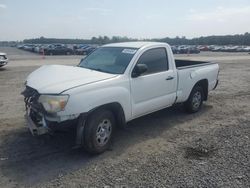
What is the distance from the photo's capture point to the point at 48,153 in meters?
4.82

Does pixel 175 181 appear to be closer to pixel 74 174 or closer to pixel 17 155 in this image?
pixel 74 174

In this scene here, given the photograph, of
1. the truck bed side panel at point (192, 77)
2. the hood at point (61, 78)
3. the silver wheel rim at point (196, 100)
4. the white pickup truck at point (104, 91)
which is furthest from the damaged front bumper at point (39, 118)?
the silver wheel rim at point (196, 100)

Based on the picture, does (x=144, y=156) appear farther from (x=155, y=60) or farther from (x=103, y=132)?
(x=155, y=60)

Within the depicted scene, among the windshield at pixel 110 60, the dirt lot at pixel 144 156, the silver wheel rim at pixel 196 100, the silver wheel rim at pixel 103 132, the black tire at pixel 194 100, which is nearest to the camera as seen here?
the dirt lot at pixel 144 156

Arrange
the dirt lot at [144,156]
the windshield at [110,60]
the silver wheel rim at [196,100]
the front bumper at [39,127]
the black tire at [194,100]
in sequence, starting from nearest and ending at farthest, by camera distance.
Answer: the dirt lot at [144,156] < the front bumper at [39,127] < the windshield at [110,60] < the black tire at [194,100] < the silver wheel rim at [196,100]

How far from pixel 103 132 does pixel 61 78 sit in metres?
1.11

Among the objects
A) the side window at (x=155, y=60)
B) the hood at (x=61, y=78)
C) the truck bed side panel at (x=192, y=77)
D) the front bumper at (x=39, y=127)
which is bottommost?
the front bumper at (x=39, y=127)

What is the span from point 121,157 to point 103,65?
183 cm

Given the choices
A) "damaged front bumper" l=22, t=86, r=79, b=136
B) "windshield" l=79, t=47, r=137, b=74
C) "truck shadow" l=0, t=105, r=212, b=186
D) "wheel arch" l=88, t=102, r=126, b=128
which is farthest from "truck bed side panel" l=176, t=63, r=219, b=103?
"damaged front bumper" l=22, t=86, r=79, b=136

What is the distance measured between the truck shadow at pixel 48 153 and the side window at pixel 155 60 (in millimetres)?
1255

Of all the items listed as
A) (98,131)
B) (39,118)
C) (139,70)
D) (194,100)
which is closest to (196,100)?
(194,100)

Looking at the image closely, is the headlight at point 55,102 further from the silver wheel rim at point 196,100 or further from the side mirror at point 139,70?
Result: the silver wheel rim at point 196,100

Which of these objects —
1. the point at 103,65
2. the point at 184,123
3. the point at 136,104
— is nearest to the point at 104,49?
the point at 103,65

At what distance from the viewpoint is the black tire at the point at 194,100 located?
7.13m
